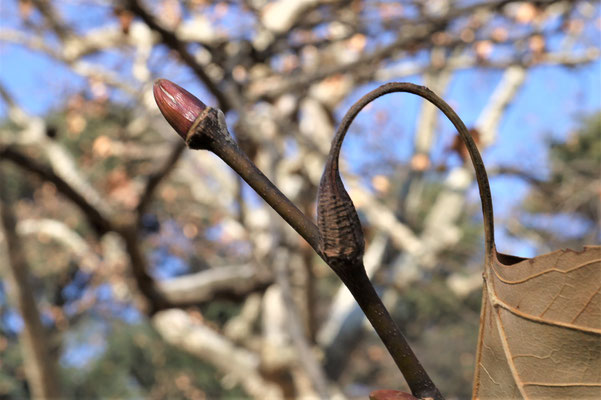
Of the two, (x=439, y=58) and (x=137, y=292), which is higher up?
(x=439, y=58)

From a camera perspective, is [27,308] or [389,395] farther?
[27,308]

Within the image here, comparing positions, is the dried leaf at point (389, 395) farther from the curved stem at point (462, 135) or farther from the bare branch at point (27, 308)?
the bare branch at point (27, 308)

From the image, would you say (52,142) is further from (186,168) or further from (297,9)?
(186,168)

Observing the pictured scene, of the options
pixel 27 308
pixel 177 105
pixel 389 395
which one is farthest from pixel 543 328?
pixel 27 308

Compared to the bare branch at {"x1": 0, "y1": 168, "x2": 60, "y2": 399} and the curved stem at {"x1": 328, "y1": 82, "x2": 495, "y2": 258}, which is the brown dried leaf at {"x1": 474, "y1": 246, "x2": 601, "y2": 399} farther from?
the bare branch at {"x1": 0, "y1": 168, "x2": 60, "y2": 399}

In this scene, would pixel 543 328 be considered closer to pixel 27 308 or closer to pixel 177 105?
pixel 177 105

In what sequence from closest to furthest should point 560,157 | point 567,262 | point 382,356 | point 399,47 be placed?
point 567,262
point 399,47
point 560,157
point 382,356

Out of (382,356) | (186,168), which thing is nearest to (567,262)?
(186,168)

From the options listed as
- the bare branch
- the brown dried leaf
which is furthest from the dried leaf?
the bare branch
